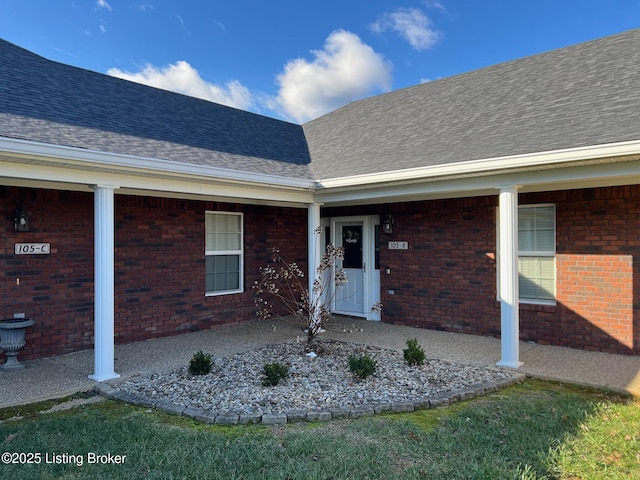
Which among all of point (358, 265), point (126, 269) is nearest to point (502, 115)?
point (358, 265)

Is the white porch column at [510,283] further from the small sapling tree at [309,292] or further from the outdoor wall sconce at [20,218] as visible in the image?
the outdoor wall sconce at [20,218]

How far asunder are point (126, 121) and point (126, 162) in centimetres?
211

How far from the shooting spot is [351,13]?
14297 millimetres

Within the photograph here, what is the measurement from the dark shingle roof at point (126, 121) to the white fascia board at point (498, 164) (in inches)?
58.8

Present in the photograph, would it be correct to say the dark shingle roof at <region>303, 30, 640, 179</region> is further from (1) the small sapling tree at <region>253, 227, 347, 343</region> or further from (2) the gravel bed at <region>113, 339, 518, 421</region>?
(2) the gravel bed at <region>113, 339, 518, 421</region>

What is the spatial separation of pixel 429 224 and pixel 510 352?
131 inches

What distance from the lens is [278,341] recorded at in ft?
25.5

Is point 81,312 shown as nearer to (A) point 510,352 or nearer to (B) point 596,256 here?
(A) point 510,352

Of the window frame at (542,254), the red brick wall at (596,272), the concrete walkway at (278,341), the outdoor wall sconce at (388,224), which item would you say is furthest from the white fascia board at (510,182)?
the concrete walkway at (278,341)

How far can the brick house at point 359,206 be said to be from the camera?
5.57m

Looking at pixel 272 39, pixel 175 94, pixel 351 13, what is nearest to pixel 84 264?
pixel 175 94

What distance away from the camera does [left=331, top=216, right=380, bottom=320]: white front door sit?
31.9 ft

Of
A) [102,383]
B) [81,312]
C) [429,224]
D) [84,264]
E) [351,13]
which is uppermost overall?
[351,13]

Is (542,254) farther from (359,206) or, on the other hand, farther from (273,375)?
(273,375)
